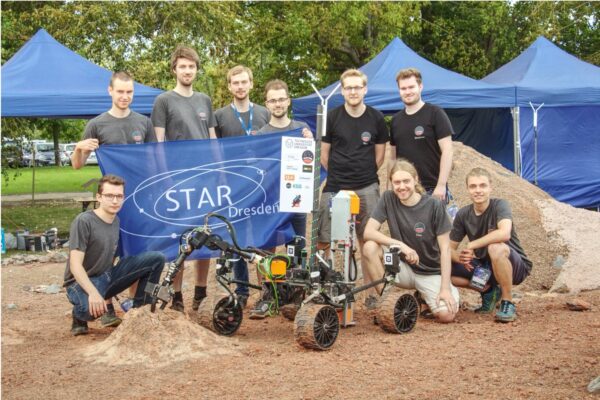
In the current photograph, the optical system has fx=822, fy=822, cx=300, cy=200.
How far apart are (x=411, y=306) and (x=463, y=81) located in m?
9.97

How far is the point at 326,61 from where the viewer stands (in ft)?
87.2

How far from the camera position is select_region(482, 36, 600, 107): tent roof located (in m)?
15.6

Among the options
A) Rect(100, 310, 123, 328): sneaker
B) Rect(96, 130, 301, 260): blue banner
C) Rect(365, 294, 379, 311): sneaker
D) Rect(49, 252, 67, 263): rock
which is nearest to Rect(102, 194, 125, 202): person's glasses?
Rect(96, 130, 301, 260): blue banner

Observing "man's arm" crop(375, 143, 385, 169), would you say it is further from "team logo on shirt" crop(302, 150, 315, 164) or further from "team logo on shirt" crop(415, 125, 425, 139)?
"team logo on shirt" crop(302, 150, 315, 164)

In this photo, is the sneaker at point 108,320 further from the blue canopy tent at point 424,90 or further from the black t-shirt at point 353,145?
the blue canopy tent at point 424,90

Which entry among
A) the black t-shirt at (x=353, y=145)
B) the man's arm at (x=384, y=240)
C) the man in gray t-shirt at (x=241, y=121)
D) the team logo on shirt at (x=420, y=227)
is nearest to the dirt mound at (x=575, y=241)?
the team logo on shirt at (x=420, y=227)

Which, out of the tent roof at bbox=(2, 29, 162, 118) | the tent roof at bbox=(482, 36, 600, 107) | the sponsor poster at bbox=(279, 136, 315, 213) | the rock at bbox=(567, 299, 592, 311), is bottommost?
the rock at bbox=(567, 299, 592, 311)

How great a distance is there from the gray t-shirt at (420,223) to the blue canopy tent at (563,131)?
9833mm

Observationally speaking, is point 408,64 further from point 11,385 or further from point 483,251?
point 11,385

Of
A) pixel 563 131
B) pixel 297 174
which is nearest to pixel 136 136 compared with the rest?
pixel 297 174

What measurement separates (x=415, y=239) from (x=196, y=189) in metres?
1.91

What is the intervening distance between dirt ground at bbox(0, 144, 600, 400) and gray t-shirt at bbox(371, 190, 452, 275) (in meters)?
0.54

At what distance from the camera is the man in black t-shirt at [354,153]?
6.95m

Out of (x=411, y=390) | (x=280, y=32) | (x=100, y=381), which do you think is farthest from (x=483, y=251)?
(x=280, y=32)
